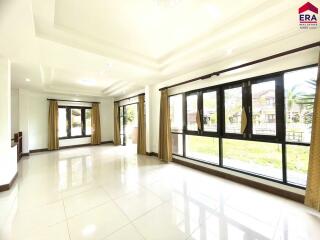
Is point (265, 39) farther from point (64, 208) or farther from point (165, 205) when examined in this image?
point (64, 208)

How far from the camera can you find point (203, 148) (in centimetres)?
432

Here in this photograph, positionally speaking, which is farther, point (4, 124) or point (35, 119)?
point (35, 119)

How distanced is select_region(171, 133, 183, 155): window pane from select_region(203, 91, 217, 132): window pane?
3.61 ft

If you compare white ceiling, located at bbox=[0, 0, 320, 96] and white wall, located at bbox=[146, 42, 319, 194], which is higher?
white ceiling, located at bbox=[0, 0, 320, 96]

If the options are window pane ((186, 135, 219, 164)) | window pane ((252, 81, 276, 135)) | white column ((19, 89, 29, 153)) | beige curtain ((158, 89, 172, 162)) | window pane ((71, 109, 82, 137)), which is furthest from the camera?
window pane ((71, 109, 82, 137))

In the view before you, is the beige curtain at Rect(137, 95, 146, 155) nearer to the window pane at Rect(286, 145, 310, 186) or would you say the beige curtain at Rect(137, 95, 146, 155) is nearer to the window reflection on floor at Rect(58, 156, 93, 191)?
the window reflection on floor at Rect(58, 156, 93, 191)

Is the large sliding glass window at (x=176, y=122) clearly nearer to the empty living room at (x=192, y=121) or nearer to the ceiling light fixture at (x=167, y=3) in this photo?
the empty living room at (x=192, y=121)

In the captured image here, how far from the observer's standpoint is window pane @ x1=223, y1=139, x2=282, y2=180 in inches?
115

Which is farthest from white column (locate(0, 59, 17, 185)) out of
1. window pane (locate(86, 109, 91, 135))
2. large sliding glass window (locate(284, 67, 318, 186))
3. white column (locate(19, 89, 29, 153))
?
large sliding glass window (locate(284, 67, 318, 186))

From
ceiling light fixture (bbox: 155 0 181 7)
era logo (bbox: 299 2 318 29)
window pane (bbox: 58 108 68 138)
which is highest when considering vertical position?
ceiling light fixture (bbox: 155 0 181 7)

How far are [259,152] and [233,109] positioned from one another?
1.04 meters

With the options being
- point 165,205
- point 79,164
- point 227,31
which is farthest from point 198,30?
point 79,164

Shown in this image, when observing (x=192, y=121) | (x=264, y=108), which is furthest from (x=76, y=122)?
(x=264, y=108)

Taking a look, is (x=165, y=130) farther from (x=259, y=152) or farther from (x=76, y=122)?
(x=76, y=122)
